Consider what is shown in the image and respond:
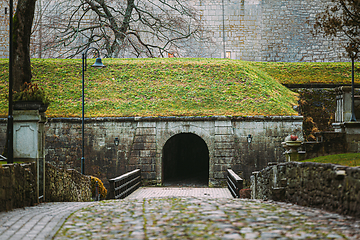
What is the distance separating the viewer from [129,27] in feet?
92.7

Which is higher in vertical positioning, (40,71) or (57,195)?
(40,71)

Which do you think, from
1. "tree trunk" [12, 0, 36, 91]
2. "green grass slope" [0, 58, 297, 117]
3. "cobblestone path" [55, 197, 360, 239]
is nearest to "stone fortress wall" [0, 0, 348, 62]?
"green grass slope" [0, 58, 297, 117]

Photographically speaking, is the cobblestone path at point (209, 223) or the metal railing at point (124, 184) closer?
the cobblestone path at point (209, 223)

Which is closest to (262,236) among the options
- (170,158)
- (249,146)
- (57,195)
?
(57,195)

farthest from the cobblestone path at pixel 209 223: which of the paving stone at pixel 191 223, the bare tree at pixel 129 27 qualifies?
the bare tree at pixel 129 27

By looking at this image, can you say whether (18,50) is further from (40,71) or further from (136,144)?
(40,71)

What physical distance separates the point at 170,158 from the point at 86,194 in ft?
26.1

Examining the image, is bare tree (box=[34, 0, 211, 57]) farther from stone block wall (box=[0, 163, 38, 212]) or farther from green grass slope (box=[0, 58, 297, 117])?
stone block wall (box=[0, 163, 38, 212])

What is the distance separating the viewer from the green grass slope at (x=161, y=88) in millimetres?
→ 19938

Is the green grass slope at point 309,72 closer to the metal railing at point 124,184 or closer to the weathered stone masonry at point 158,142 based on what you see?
the weathered stone masonry at point 158,142

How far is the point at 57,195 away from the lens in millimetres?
11031

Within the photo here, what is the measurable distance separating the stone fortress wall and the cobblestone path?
23.7 m

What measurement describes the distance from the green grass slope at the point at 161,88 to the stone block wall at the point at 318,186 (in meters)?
10.4

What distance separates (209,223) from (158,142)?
12.8 m
